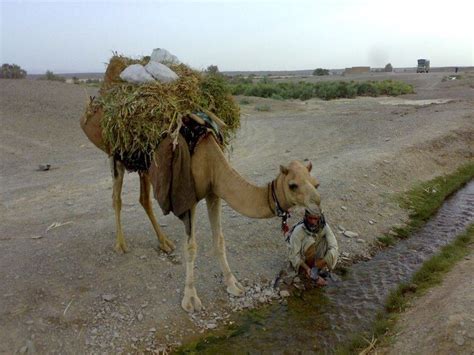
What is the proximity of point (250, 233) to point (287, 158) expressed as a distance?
16.2 ft

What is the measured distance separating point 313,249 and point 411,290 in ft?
4.27

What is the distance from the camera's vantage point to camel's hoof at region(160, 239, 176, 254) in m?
6.04

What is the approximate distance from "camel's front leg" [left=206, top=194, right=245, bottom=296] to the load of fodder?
31.2 inches

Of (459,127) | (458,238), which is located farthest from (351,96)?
(458,238)

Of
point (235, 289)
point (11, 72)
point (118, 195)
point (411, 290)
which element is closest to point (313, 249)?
point (235, 289)

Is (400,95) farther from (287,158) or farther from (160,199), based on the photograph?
(160,199)

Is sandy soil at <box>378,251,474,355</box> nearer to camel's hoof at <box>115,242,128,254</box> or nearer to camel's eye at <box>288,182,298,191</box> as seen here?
camel's eye at <box>288,182,298,191</box>

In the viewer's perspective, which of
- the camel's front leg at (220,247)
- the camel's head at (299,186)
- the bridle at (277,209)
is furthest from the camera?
the camel's front leg at (220,247)

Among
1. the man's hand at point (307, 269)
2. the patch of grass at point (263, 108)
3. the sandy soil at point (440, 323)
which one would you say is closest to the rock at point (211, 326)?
the man's hand at point (307, 269)

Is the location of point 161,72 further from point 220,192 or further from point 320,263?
point 320,263

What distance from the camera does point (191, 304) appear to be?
5102 mm

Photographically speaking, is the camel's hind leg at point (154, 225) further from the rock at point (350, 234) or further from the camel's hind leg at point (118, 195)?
the rock at point (350, 234)

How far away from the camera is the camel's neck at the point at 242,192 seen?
4043 millimetres

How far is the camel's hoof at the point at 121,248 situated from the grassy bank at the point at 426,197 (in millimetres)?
3874
